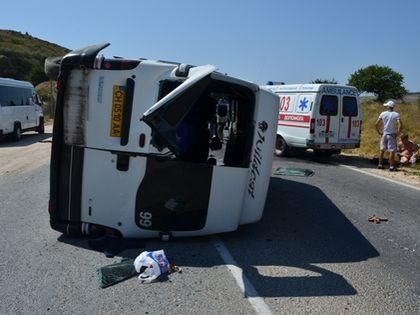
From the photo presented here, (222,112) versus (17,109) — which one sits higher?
(222,112)

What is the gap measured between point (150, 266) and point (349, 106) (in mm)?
11145

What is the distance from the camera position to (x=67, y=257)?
5.07 m

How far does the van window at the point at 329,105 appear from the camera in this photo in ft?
46.0

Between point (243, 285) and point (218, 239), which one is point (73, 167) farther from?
point (243, 285)

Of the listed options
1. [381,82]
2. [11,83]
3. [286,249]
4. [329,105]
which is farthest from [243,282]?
[381,82]

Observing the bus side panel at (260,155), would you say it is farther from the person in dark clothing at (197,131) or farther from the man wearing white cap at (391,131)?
the man wearing white cap at (391,131)

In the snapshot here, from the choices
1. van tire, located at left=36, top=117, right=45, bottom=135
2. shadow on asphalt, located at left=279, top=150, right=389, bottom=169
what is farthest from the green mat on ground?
van tire, located at left=36, top=117, right=45, bottom=135

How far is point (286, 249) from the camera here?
5.54 meters

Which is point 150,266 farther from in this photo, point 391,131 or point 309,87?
point 309,87

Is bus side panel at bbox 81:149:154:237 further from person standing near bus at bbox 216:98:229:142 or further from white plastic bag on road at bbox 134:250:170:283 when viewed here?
person standing near bus at bbox 216:98:229:142

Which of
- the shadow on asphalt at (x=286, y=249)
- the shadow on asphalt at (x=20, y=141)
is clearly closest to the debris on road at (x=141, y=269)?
the shadow on asphalt at (x=286, y=249)

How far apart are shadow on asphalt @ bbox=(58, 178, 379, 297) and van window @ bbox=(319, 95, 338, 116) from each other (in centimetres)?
713

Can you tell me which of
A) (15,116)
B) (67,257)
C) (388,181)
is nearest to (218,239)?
(67,257)

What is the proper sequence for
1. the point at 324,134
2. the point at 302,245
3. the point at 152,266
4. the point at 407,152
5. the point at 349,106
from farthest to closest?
the point at 349,106 → the point at 324,134 → the point at 407,152 → the point at 302,245 → the point at 152,266
